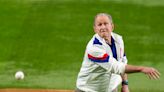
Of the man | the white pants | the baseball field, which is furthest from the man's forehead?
the baseball field

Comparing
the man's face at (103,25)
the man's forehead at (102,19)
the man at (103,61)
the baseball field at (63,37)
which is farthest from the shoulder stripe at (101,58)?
the baseball field at (63,37)

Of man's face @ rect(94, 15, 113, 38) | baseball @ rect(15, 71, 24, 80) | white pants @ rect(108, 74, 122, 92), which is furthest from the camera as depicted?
baseball @ rect(15, 71, 24, 80)

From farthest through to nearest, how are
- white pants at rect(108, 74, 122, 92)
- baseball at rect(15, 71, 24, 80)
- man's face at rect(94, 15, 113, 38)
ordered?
baseball at rect(15, 71, 24, 80) → white pants at rect(108, 74, 122, 92) → man's face at rect(94, 15, 113, 38)

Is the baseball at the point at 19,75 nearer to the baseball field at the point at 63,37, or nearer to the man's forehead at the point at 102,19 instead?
the baseball field at the point at 63,37

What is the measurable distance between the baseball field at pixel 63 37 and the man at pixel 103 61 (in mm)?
3866

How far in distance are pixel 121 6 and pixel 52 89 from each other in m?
5.32

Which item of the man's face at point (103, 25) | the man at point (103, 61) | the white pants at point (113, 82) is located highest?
the man's face at point (103, 25)

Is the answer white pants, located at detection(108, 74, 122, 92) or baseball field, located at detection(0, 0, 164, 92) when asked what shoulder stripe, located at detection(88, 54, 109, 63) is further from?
baseball field, located at detection(0, 0, 164, 92)

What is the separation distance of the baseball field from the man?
3866 mm

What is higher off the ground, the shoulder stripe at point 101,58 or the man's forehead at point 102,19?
the man's forehead at point 102,19

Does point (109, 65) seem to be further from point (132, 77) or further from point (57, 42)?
point (57, 42)

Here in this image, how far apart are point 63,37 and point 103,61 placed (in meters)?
7.07

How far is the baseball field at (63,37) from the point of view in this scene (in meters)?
11.4

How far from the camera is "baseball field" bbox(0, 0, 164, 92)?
11414 mm
